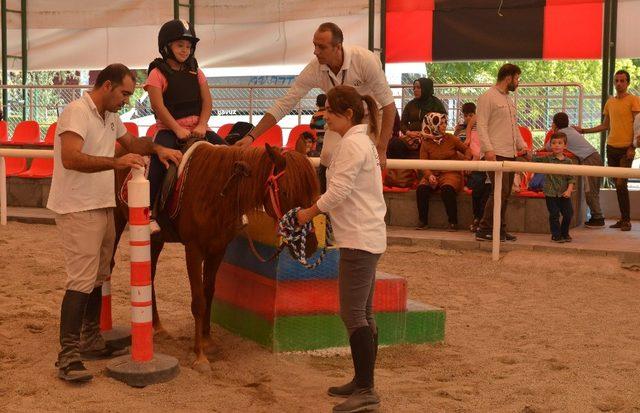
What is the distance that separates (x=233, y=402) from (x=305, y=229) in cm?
96

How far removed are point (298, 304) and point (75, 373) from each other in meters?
1.45

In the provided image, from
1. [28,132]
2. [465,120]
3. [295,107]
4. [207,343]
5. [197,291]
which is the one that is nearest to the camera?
[197,291]

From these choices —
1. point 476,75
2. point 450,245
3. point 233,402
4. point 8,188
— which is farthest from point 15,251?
point 476,75

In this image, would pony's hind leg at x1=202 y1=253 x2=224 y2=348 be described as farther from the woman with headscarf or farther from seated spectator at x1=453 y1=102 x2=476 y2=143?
seated spectator at x1=453 y1=102 x2=476 y2=143

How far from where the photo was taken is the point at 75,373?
16.0ft

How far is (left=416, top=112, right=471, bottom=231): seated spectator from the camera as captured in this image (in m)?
10.6

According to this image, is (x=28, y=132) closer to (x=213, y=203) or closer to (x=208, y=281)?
(x=208, y=281)

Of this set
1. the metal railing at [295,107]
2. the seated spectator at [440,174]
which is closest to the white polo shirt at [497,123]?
the seated spectator at [440,174]

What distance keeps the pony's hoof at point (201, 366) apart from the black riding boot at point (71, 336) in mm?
645

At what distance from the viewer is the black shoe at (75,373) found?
4844 mm

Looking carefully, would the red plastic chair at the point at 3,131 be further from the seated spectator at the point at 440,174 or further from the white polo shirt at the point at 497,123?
the white polo shirt at the point at 497,123

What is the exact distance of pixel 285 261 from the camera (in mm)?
5637

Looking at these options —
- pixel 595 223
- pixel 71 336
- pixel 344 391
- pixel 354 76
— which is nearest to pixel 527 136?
pixel 595 223

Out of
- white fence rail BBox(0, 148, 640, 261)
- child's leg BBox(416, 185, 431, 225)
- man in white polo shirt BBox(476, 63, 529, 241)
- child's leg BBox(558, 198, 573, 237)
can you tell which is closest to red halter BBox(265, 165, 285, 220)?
white fence rail BBox(0, 148, 640, 261)
